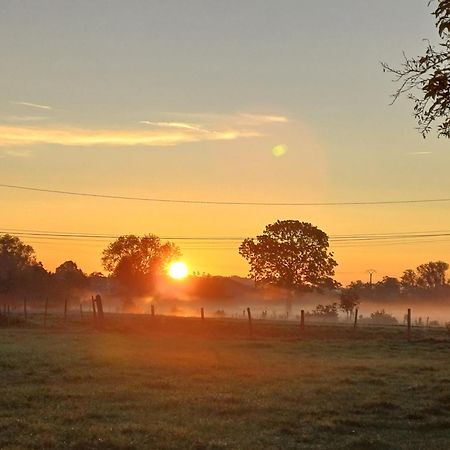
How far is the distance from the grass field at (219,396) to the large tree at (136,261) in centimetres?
9416

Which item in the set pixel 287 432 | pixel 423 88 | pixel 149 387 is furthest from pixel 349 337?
pixel 423 88

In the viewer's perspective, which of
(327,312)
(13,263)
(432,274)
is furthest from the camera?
(432,274)

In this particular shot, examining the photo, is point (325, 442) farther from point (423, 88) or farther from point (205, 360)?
point (205, 360)

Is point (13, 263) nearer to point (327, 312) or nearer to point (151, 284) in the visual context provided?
point (151, 284)

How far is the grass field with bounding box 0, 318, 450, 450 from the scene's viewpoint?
46.2 ft

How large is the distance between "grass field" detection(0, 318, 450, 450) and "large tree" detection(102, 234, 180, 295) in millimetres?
94156

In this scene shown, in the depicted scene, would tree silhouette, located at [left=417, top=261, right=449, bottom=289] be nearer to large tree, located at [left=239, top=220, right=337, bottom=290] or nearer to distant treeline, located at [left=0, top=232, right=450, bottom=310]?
distant treeline, located at [left=0, top=232, right=450, bottom=310]

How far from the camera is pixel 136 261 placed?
13438 cm

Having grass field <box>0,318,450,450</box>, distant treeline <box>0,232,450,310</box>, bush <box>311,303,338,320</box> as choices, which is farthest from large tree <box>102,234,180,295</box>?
grass field <box>0,318,450,450</box>

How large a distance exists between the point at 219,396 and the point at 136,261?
116584 millimetres

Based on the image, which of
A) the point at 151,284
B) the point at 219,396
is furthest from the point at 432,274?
the point at 219,396

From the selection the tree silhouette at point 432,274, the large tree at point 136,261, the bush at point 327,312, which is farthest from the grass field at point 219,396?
the tree silhouette at point 432,274

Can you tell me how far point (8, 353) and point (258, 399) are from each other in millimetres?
16212

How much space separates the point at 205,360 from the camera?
29766 mm
